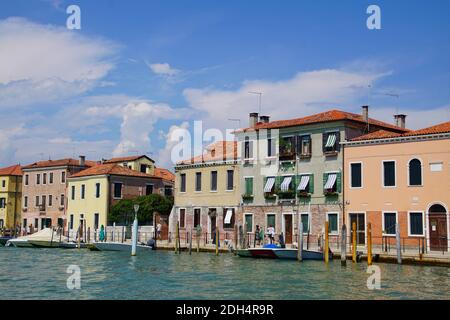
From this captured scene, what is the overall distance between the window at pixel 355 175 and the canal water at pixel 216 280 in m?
6.70

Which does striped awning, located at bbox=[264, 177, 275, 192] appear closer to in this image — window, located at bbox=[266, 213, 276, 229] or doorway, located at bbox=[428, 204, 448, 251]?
window, located at bbox=[266, 213, 276, 229]

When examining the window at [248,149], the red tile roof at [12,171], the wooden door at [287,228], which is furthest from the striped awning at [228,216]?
the red tile roof at [12,171]

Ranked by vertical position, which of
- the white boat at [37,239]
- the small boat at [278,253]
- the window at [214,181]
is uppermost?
the window at [214,181]

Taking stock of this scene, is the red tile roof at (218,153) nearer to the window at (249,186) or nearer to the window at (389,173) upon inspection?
the window at (249,186)

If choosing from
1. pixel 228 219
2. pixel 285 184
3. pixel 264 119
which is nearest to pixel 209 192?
pixel 228 219

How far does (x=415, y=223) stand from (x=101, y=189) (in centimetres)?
2650

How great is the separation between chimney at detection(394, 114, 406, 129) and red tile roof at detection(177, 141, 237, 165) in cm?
966

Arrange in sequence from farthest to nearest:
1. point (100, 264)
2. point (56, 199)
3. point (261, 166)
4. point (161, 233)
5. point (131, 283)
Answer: point (56, 199) → point (161, 233) → point (261, 166) → point (100, 264) → point (131, 283)

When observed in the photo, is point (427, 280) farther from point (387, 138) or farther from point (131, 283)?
point (387, 138)

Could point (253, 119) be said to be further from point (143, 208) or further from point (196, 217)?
point (143, 208)

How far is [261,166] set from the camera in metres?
37.2

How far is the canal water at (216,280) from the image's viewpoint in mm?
17953
